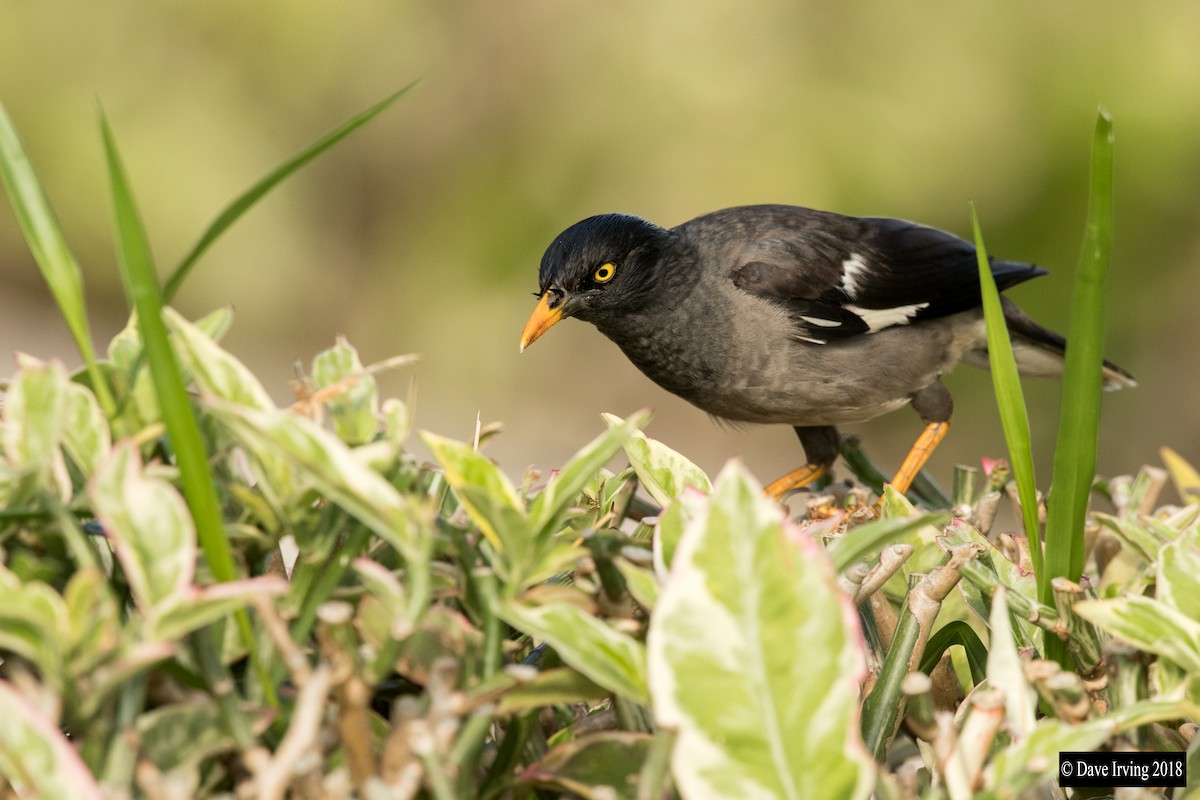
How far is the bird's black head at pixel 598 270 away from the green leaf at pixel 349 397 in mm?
1840

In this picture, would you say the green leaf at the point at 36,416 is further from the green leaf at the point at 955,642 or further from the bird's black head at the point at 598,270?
the bird's black head at the point at 598,270

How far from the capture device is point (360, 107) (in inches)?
291

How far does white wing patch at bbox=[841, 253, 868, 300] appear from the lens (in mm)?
3912

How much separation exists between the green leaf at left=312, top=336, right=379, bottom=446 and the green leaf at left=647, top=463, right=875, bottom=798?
396 millimetres

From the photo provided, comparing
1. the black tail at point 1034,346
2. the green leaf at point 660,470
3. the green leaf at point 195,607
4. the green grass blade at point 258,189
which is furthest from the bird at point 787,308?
the green leaf at point 195,607

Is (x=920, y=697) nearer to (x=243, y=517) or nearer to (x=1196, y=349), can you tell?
(x=243, y=517)

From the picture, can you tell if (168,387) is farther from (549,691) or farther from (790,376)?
(790,376)

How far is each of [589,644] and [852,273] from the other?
3.19 m

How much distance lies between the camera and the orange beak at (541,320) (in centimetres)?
312

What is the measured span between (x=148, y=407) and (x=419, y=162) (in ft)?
22.1

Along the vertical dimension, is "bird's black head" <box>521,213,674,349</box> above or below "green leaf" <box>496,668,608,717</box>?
above

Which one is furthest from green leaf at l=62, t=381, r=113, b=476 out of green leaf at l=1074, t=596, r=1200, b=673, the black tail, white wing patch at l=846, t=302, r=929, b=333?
the black tail

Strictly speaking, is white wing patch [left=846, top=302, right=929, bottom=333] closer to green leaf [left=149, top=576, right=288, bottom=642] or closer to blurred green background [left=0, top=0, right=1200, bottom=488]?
blurred green background [left=0, top=0, right=1200, bottom=488]

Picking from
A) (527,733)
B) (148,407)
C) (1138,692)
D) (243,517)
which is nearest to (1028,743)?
(1138,692)
